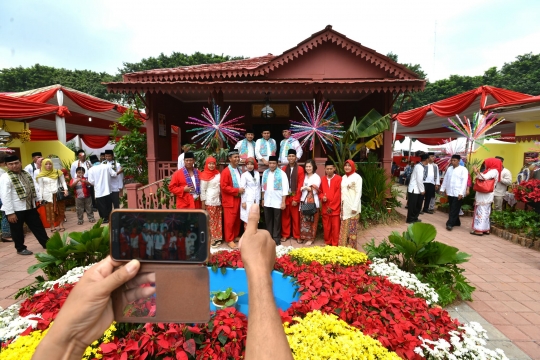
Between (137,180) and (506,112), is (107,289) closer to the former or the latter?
(137,180)

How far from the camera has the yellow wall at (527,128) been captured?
7898mm

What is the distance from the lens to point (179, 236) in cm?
95

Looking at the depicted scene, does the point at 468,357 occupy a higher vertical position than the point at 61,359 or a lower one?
lower

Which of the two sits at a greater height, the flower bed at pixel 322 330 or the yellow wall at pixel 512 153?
the yellow wall at pixel 512 153

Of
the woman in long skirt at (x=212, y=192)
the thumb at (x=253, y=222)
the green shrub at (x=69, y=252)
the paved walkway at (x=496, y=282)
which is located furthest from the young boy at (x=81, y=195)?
the thumb at (x=253, y=222)

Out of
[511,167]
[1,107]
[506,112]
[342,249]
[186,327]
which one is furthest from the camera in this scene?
[511,167]

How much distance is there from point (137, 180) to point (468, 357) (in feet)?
26.8

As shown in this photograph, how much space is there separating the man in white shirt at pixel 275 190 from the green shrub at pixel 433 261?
242 centimetres

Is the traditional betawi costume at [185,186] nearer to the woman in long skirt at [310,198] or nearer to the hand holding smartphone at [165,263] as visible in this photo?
the woman in long skirt at [310,198]

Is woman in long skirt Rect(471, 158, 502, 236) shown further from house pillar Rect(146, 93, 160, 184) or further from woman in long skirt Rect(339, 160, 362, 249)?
house pillar Rect(146, 93, 160, 184)

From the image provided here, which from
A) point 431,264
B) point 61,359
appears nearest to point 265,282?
point 61,359

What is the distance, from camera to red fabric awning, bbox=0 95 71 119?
6961 mm

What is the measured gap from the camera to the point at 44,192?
632 centimetres

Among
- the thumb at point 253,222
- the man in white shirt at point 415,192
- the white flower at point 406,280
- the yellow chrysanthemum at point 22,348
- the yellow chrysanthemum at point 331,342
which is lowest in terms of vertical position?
the white flower at point 406,280
